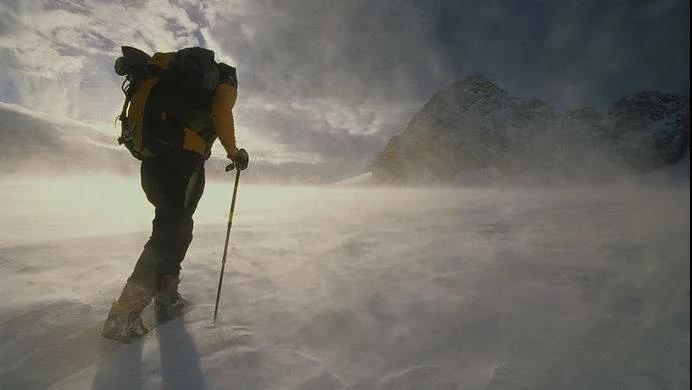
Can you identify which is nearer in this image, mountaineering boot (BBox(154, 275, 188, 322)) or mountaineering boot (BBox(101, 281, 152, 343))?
mountaineering boot (BBox(101, 281, 152, 343))

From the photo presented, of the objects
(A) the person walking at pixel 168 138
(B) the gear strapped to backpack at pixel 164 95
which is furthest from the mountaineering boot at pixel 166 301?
(B) the gear strapped to backpack at pixel 164 95

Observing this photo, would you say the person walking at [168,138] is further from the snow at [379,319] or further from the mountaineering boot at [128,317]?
the snow at [379,319]

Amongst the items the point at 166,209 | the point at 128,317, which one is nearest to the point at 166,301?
the point at 128,317

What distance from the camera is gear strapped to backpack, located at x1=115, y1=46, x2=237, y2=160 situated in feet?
10.4

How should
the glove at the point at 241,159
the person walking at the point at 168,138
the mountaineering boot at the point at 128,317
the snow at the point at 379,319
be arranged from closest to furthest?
the snow at the point at 379,319 < the mountaineering boot at the point at 128,317 < the person walking at the point at 168,138 < the glove at the point at 241,159

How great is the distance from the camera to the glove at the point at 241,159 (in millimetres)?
3465

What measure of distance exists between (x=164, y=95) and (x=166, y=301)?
1.67 metres

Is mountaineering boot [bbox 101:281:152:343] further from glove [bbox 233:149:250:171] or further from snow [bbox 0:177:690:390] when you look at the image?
glove [bbox 233:149:250:171]

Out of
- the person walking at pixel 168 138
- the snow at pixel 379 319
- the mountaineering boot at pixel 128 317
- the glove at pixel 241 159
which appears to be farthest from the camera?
the glove at pixel 241 159

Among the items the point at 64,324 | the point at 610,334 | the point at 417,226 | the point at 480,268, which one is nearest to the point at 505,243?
the point at 480,268

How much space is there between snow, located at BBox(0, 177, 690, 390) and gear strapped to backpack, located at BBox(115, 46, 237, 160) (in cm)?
143

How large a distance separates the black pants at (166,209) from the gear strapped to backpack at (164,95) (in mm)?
107

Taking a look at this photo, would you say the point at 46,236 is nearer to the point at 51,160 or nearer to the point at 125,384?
the point at 125,384

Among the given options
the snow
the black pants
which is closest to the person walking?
the black pants
